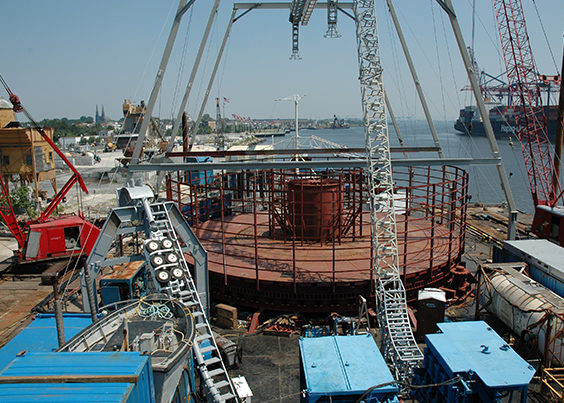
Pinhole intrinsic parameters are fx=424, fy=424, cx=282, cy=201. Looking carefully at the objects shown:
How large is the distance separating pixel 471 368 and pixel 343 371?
3357mm

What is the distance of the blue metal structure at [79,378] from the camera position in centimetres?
696

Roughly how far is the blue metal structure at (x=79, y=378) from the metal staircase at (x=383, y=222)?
9885mm

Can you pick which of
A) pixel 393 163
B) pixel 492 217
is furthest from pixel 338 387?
pixel 492 217

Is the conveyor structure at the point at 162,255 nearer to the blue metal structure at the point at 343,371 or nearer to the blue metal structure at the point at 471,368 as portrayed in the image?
the blue metal structure at the point at 343,371

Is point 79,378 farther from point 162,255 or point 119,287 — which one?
point 119,287

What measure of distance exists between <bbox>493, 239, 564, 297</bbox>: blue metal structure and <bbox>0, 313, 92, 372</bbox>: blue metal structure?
18797 millimetres

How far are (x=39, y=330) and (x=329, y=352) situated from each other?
1082 centimetres

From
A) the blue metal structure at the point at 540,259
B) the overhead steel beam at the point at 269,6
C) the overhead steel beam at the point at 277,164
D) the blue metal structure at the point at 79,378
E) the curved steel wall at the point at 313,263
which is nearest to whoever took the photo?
the blue metal structure at the point at 79,378

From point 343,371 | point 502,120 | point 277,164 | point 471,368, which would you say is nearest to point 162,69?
point 277,164

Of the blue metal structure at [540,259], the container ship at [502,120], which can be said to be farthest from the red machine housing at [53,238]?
the container ship at [502,120]

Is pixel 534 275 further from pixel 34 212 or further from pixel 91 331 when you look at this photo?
pixel 34 212

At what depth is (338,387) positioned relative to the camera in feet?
32.9

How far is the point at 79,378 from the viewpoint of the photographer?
734cm

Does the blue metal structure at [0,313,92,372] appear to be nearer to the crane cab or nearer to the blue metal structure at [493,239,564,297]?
the blue metal structure at [493,239,564,297]
